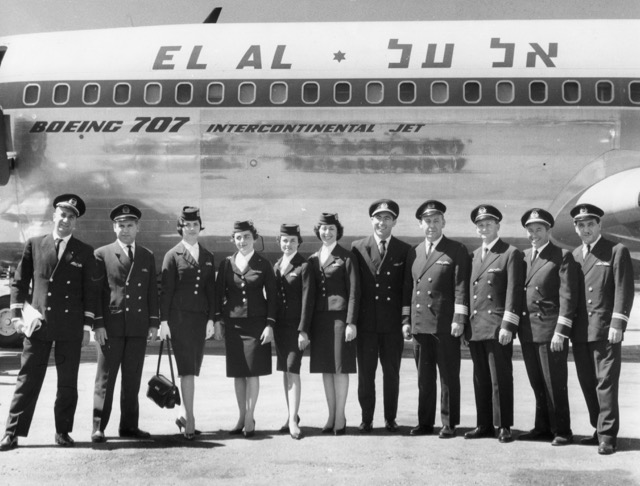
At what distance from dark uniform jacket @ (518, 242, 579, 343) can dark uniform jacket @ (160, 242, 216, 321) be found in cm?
276

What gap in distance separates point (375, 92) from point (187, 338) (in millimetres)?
6100

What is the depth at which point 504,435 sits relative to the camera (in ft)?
21.7

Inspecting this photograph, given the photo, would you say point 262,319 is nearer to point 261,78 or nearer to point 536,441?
point 536,441

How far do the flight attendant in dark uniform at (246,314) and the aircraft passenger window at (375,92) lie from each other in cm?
523

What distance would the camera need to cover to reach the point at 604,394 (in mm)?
6371

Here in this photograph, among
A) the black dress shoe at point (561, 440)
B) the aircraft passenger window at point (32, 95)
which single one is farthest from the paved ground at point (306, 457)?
the aircraft passenger window at point (32, 95)

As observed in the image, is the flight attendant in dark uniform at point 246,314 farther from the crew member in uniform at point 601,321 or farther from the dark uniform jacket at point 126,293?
the crew member in uniform at point 601,321

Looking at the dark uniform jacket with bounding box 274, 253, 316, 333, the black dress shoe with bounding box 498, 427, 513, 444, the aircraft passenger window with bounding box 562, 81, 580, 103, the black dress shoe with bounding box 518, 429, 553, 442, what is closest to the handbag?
the dark uniform jacket with bounding box 274, 253, 316, 333

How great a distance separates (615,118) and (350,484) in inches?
332

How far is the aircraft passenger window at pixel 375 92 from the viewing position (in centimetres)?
1182

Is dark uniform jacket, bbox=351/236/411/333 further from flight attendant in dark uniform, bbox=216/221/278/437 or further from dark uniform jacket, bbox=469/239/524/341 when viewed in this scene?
flight attendant in dark uniform, bbox=216/221/278/437

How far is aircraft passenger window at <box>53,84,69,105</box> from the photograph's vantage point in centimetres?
1218

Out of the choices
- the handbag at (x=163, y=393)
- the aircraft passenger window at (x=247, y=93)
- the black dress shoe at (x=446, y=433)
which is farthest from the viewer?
the aircraft passenger window at (x=247, y=93)

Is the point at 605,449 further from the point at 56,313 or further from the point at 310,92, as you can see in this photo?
the point at 310,92
